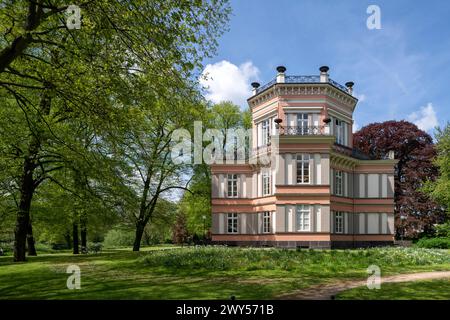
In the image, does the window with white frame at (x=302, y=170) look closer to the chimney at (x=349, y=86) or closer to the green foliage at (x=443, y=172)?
the chimney at (x=349, y=86)

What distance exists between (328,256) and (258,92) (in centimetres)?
2220

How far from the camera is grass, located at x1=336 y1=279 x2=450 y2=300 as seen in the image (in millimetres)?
9869

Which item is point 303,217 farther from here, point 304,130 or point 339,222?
point 304,130

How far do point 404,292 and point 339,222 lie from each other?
2367 cm

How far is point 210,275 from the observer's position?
14.2 m

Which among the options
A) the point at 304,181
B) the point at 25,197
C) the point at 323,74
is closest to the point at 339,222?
the point at 304,181

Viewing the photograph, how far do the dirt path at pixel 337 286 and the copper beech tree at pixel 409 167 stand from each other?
30.4m

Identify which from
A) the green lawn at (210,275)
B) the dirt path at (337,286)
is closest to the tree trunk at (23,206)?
the green lawn at (210,275)

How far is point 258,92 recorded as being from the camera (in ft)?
124

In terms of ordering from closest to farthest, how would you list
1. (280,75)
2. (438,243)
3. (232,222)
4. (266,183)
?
(438,243)
(266,183)
(280,75)
(232,222)

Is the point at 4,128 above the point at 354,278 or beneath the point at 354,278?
above

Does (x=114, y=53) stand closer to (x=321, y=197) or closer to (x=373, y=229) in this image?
(x=321, y=197)

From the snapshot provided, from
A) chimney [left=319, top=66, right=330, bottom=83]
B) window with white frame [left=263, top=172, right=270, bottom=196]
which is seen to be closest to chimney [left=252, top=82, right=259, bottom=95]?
chimney [left=319, top=66, right=330, bottom=83]
